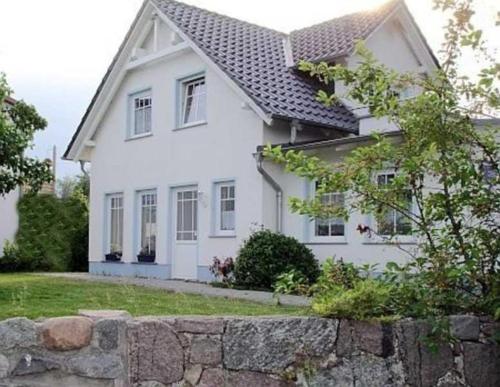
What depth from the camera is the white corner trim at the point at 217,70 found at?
13.6 metres

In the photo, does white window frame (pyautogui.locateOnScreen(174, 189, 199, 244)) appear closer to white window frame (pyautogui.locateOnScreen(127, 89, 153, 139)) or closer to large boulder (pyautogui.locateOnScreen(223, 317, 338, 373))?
white window frame (pyautogui.locateOnScreen(127, 89, 153, 139))

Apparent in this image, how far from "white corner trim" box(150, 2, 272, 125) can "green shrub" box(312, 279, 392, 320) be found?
905 cm

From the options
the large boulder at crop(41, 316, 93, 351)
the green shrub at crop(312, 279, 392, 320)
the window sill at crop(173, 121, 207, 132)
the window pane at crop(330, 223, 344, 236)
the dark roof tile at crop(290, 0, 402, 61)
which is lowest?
the large boulder at crop(41, 316, 93, 351)

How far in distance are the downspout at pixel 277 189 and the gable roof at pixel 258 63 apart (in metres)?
1.02

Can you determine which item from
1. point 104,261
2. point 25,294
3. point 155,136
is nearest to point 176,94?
point 155,136

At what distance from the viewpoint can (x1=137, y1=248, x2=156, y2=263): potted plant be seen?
A: 1673 cm

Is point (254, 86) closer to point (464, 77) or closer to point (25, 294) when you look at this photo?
point (25, 294)

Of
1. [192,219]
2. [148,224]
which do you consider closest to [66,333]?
[192,219]

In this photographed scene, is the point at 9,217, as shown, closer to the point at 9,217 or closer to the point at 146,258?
the point at 9,217

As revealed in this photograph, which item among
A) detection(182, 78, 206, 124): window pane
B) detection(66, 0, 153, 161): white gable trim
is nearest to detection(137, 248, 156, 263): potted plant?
detection(182, 78, 206, 124): window pane

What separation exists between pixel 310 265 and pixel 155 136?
593cm

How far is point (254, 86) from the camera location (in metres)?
14.5

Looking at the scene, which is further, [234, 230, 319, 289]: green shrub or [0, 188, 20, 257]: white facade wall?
[0, 188, 20, 257]: white facade wall

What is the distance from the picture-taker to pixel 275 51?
58.1 ft
